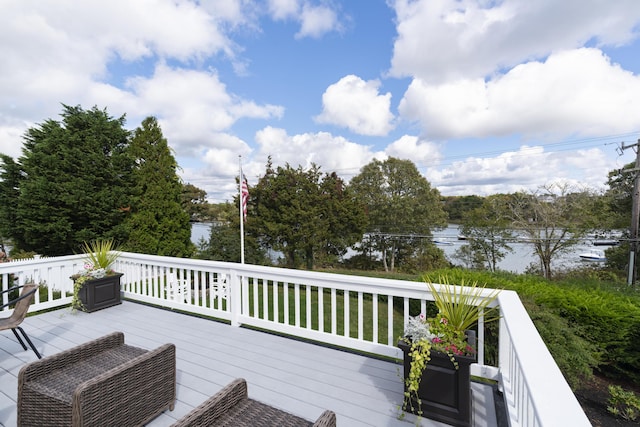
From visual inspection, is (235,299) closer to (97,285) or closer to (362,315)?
(362,315)

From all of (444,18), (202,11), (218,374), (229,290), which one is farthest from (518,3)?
(218,374)

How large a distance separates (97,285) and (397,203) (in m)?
20.6

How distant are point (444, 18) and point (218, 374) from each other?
6.81 meters

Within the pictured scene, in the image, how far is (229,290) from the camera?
3791 mm

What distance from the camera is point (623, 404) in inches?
172

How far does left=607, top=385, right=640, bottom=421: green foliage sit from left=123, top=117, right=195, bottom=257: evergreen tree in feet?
37.6

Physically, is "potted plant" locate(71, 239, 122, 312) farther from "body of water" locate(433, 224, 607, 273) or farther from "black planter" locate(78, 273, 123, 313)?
"body of water" locate(433, 224, 607, 273)

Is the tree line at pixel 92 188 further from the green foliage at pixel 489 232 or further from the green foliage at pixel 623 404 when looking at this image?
the green foliage at pixel 489 232

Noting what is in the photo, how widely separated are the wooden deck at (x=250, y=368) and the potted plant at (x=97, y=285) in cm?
22

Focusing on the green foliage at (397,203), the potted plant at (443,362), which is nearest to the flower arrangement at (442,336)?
the potted plant at (443,362)

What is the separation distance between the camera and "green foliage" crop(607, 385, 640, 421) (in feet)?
12.9

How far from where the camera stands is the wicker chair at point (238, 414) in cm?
133

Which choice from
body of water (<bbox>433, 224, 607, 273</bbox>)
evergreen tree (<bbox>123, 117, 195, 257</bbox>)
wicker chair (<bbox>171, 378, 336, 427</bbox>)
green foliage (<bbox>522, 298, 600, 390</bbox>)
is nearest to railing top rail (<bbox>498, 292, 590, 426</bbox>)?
wicker chair (<bbox>171, 378, 336, 427</bbox>)

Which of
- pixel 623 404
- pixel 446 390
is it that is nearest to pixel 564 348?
pixel 623 404
